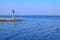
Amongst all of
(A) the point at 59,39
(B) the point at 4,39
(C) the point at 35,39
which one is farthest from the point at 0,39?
(A) the point at 59,39

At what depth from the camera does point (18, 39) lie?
75.6 ft

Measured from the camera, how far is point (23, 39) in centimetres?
2280

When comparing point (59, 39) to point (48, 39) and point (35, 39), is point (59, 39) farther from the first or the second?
point (35, 39)

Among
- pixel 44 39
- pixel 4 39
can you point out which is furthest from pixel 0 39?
pixel 44 39

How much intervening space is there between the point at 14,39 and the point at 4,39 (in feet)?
5.27

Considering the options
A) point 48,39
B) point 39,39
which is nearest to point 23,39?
point 39,39

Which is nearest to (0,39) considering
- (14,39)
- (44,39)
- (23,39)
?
(14,39)

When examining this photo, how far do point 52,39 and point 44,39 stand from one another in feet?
4.36

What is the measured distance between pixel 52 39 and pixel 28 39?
3.94 m

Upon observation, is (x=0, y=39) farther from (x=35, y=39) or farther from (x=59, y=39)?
(x=59, y=39)

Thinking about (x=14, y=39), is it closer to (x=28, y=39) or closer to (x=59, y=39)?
(x=28, y=39)

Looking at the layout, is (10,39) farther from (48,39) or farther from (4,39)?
(48,39)

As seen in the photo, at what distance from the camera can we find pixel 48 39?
23.1 metres

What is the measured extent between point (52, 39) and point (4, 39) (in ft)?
25.6
